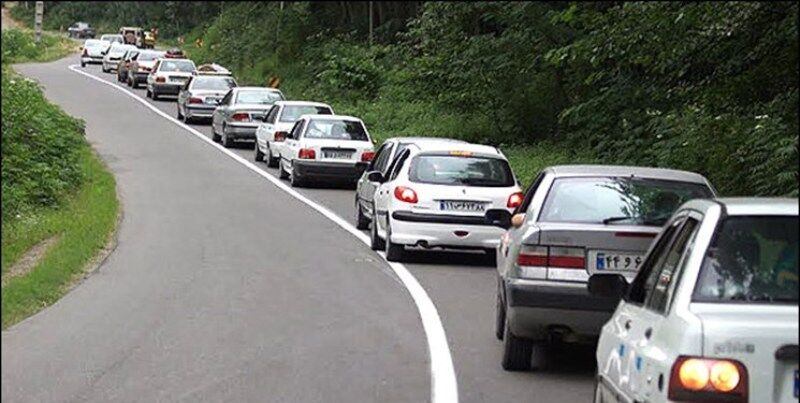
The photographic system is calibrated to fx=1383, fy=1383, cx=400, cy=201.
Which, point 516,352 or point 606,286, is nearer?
point 606,286

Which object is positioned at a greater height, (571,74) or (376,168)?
(571,74)

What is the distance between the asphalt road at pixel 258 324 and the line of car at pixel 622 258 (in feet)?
1.73

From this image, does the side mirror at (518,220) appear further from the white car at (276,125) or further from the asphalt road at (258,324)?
the white car at (276,125)

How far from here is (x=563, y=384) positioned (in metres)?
10.5

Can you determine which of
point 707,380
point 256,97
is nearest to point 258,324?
point 707,380

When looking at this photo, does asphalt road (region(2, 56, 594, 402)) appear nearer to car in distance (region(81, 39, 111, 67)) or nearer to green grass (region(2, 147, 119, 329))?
green grass (region(2, 147, 119, 329))

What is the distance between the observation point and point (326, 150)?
90.7 feet

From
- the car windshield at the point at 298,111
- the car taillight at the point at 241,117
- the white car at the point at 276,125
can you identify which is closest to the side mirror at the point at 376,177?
the white car at the point at 276,125

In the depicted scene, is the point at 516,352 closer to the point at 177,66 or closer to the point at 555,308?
the point at 555,308

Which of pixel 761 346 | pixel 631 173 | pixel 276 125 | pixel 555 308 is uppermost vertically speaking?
pixel 761 346

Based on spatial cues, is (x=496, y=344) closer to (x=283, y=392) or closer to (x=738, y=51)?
(x=283, y=392)

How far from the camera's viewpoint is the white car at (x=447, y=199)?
17438mm

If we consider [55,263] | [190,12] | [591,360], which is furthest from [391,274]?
[190,12]

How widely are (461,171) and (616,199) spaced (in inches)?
283
